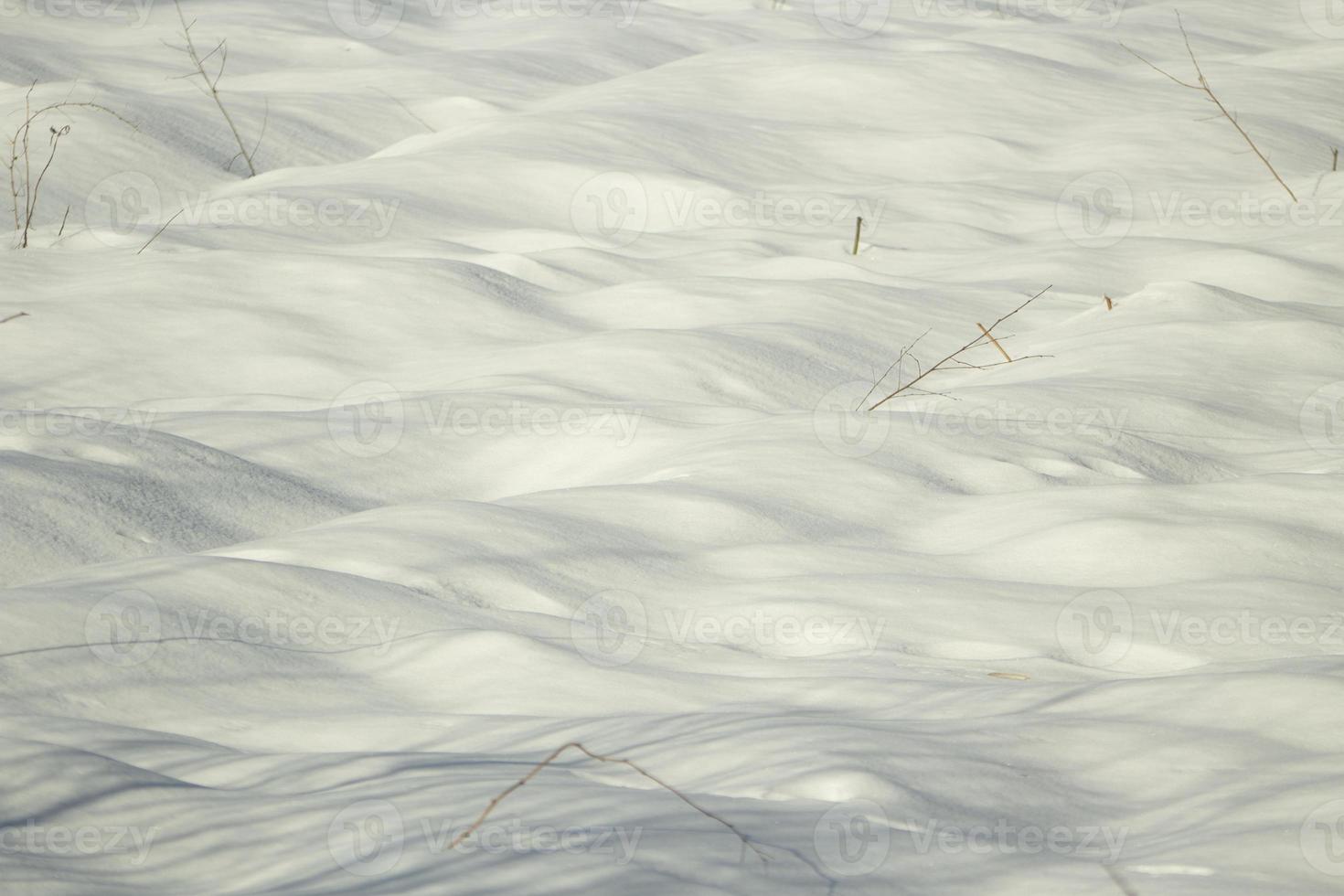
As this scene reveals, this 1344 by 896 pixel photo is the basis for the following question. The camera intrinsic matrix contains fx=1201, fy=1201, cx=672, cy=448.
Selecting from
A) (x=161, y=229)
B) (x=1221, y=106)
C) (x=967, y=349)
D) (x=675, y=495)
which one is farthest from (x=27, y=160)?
(x=1221, y=106)

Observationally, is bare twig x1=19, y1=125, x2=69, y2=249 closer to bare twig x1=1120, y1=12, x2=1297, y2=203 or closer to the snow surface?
the snow surface

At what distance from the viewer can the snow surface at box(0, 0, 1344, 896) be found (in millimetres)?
1325

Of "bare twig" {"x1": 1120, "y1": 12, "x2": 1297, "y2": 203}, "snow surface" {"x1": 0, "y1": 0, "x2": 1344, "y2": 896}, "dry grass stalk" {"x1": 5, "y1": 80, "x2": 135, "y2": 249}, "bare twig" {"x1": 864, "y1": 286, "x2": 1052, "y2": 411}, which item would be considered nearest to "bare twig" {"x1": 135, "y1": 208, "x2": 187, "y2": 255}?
"snow surface" {"x1": 0, "y1": 0, "x2": 1344, "y2": 896}

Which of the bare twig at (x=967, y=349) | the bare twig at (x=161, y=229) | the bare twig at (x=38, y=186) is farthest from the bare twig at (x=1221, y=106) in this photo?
the bare twig at (x=38, y=186)

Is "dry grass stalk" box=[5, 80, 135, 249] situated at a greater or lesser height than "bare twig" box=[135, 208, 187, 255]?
greater

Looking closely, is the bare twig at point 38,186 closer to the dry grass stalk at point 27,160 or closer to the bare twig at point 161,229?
the dry grass stalk at point 27,160

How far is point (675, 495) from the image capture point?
2541 mm

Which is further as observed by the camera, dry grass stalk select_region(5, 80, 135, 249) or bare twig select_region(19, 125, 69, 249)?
dry grass stalk select_region(5, 80, 135, 249)

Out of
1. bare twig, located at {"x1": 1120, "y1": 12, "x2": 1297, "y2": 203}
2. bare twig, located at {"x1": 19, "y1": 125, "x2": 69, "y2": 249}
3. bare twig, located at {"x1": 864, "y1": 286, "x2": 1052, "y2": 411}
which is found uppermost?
bare twig, located at {"x1": 1120, "y1": 12, "x2": 1297, "y2": 203}

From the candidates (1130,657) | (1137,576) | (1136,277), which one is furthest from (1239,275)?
(1130,657)

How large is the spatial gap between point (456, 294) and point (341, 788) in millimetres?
2622

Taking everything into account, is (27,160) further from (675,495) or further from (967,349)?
(967,349)

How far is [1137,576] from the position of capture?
7.31 feet

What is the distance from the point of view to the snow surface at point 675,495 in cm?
133
